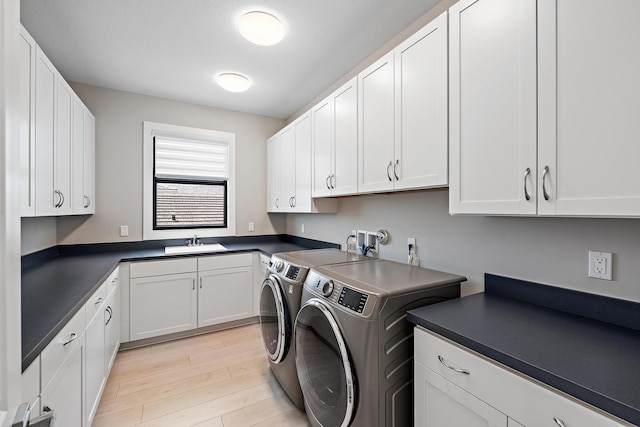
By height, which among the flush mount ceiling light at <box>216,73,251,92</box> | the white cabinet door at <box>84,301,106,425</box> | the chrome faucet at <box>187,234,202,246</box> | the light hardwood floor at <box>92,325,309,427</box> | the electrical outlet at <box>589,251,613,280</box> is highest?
the flush mount ceiling light at <box>216,73,251,92</box>

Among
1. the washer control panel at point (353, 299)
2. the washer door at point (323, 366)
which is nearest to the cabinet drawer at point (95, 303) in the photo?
the washer door at point (323, 366)

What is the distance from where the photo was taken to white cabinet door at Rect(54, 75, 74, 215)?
194 cm

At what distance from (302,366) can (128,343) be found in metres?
1.96

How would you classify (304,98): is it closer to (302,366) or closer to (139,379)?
(302,366)

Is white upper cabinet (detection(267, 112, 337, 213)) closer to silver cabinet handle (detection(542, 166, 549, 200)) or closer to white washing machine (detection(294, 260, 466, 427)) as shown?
white washing machine (detection(294, 260, 466, 427))

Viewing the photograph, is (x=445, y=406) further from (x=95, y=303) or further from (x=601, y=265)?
(x=95, y=303)

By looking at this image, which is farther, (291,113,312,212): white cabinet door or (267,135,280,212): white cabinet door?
(267,135,280,212): white cabinet door

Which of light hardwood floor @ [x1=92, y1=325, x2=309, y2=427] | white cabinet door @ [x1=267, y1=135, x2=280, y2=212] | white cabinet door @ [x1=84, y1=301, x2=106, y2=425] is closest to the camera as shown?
white cabinet door @ [x1=84, y1=301, x2=106, y2=425]

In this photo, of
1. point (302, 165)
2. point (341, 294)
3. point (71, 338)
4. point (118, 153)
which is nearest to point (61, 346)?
point (71, 338)

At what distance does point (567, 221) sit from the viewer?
124cm

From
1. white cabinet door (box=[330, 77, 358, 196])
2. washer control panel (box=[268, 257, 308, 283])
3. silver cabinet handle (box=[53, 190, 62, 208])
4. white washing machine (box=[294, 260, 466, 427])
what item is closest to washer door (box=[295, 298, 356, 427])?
white washing machine (box=[294, 260, 466, 427])

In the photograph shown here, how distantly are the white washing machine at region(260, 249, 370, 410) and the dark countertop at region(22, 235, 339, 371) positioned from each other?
760 mm

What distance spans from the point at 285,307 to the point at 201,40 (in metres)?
2.08

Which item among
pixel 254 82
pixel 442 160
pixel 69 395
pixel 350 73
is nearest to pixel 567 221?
pixel 442 160
